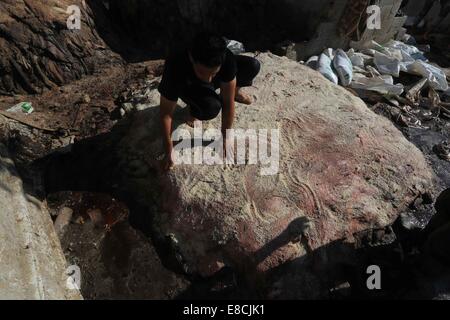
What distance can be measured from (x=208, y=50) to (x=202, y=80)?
51 cm

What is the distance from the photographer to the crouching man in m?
2.80

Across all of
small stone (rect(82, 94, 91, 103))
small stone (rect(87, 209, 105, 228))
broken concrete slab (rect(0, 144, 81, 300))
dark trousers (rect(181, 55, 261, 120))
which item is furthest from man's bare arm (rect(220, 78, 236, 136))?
small stone (rect(82, 94, 91, 103))

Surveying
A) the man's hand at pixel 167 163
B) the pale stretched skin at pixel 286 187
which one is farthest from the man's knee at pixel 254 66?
the man's hand at pixel 167 163

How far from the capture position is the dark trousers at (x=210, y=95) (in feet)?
11.4

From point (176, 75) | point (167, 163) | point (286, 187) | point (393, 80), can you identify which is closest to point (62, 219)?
point (167, 163)

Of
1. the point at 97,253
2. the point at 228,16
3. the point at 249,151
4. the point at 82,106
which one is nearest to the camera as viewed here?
the point at 97,253

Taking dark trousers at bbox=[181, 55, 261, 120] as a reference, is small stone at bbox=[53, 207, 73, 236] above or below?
below

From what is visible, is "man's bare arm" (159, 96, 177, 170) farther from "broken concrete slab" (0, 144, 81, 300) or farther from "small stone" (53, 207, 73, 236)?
"broken concrete slab" (0, 144, 81, 300)

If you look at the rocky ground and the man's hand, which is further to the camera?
the man's hand

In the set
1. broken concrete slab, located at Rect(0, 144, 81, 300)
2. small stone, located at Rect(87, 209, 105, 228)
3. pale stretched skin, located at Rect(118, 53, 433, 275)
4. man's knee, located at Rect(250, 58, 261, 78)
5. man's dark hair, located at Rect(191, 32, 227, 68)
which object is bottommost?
small stone, located at Rect(87, 209, 105, 228)

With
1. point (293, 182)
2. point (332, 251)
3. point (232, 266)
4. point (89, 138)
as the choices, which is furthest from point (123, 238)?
point (332, 251)

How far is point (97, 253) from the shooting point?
339 centimetres
